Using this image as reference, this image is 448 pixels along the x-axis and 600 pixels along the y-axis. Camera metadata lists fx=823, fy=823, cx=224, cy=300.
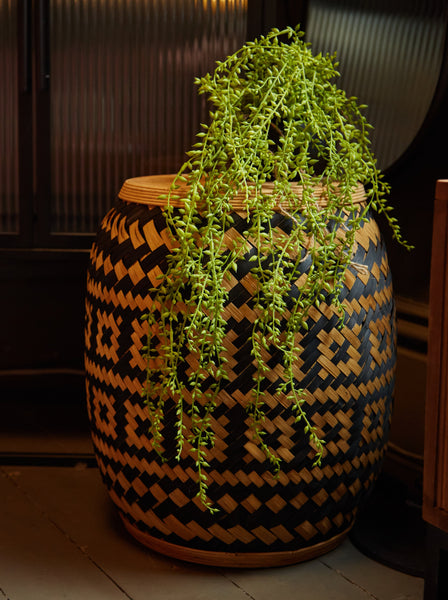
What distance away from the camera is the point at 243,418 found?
1211 mm

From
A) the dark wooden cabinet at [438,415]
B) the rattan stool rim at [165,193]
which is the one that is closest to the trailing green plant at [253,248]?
the rattan stool rim at [165,193]

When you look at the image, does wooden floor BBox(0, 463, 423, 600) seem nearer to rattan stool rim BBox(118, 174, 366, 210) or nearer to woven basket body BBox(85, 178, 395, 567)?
woven basket body BBox(85, 178, 395, 567)

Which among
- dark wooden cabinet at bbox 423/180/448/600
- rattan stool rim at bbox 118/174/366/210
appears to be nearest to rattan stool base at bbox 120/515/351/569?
dark wooden cabinet at bbox 423/180/448/600

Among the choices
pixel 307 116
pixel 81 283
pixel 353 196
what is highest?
A: pixel 307 116

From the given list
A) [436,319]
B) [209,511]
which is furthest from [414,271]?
[436,319]

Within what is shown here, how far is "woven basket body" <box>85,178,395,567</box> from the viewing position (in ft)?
4.00

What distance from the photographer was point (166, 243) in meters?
1.22

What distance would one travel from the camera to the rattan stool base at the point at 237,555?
1304 millimetres

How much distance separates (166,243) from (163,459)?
0.32 meters

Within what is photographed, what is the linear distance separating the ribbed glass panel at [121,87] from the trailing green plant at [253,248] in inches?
20.7

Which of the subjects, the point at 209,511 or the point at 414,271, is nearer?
the point at 209,511

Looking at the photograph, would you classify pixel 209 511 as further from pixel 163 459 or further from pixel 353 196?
pixel 353 196

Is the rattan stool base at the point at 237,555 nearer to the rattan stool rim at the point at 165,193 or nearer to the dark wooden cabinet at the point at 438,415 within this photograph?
the dark wooden cabinet at the point at 438,415

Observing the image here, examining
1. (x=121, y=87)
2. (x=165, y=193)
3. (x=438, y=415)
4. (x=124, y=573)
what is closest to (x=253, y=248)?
(x=165, y=193)
